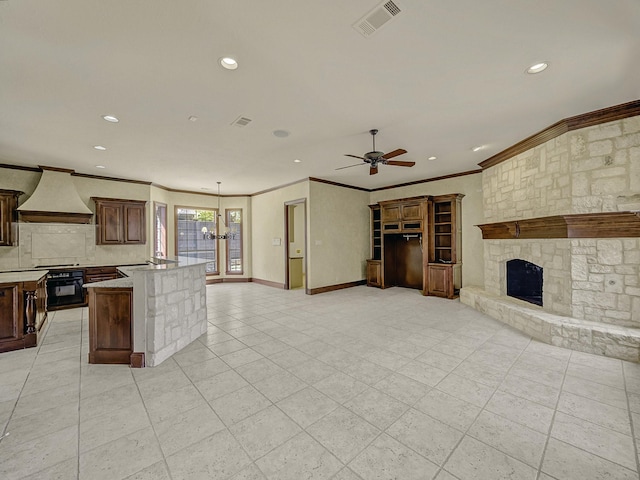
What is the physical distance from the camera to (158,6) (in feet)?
5.93

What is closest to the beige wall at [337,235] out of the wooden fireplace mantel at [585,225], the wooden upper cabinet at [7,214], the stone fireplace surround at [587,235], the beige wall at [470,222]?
the beige wall at [470,222]

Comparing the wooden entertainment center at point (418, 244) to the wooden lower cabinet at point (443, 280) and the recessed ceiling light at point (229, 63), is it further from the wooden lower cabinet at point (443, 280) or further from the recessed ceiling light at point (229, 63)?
the recessed ceiling light at point (229, 63)

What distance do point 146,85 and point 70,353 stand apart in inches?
133

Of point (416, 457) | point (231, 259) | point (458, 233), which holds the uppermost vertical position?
point (458, 233)

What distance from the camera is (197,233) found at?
8.60 metres

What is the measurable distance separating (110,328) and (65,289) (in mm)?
3647

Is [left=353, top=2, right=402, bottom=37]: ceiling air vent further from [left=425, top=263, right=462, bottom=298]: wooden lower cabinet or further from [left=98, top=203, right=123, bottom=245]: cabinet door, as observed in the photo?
[left=98, top=203, right=123, bottom=245]: cabinet door

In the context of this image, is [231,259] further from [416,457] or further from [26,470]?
[416,457]

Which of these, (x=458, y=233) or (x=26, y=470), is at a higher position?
(x=458, y=233)

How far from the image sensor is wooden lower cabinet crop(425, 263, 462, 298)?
20.5 ft

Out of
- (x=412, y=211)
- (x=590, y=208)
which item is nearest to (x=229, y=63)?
(x=590, y=208)

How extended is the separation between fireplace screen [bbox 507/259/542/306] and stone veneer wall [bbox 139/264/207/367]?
17.5 feet

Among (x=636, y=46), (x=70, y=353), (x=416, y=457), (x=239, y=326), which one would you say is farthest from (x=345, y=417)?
(x=636, y=46)

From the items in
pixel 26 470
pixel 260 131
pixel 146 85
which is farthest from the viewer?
pixel 260 131
